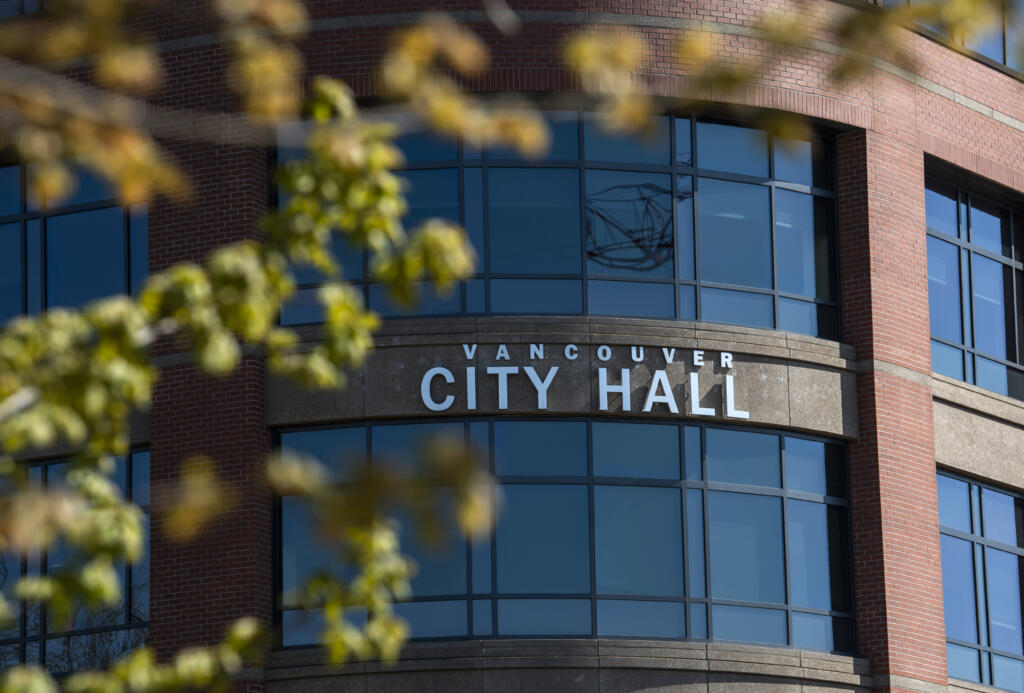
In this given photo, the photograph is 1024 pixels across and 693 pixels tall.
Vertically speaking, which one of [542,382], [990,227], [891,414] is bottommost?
[891,414]

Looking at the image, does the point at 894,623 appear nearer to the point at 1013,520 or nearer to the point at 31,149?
the point at 1013,520

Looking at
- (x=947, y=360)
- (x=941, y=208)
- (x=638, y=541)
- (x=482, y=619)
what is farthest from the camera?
(x=941, y=208)

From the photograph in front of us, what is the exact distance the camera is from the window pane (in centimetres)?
2502

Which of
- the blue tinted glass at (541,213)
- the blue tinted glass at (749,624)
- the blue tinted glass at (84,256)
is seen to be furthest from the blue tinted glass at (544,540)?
the blue tinted glass at (84,256)

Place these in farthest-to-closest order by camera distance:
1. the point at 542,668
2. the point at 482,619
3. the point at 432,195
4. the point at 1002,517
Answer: the point at 1002,517
the point at 432,195
the point at 482,619
the point at 542,668

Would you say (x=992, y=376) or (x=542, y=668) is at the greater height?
(x=992, y=376)

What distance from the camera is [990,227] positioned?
86.6 feet

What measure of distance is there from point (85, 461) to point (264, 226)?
1459mm

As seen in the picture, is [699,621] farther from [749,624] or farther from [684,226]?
[684,226]

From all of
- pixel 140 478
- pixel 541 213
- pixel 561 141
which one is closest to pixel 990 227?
pixel 561 141

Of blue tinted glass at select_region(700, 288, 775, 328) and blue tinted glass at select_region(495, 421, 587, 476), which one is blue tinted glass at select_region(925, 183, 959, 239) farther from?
blue tinted glass at select_region(495, 421, 587, 476)

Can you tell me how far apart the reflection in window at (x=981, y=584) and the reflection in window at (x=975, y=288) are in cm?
172

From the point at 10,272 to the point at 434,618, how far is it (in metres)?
7.46

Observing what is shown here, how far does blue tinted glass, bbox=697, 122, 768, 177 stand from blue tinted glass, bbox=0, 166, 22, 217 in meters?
8.77
